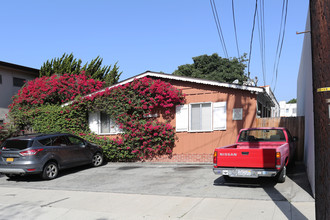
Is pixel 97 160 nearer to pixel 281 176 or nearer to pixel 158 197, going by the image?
pixel 158 197

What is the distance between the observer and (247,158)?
756 cm

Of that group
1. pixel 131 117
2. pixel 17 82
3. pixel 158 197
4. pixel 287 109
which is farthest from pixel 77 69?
pixel 287 109

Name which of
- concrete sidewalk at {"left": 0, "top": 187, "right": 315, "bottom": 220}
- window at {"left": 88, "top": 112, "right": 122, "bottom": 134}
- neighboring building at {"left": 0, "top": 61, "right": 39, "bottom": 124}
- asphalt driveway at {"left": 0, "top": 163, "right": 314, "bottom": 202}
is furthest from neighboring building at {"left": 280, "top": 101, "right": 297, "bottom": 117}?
concrete sidewalk at {"left": 0, "top": 187, "right": 315, "bottom": 220}

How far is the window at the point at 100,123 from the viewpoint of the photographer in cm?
1507

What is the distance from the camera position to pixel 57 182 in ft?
33.4

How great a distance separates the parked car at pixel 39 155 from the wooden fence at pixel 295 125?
7.90 metres

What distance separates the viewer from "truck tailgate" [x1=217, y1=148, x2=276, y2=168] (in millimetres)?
7336

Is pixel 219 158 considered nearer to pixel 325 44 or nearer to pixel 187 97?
pixel 325 44

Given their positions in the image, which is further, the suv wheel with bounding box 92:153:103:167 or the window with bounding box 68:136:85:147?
the suv wheel with bounding box 92:153:103:167

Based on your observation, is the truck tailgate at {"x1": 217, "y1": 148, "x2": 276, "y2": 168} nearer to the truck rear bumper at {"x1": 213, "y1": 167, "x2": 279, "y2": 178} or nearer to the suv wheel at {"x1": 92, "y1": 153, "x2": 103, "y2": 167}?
the truck rear bumper at {"x1": 213, "y1": 167, "x2": 279, "y2": 178}

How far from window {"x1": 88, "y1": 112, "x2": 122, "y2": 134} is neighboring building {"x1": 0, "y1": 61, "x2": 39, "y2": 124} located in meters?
6.06

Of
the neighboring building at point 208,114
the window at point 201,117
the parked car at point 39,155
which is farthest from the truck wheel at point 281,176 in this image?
the parked car at point 39,155

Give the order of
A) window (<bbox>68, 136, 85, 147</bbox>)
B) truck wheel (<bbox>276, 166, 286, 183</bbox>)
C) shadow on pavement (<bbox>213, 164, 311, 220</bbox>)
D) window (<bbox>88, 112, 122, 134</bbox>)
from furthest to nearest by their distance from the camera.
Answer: window (<bbox>88, 112, 122, 134</bbox>), window (<bbox>68, 136, 85, 147</bbox>), truck wheel (<bbox>276, 166, 286, 183</bbox>), shadow on pavement (<bbox>213, 164, 311, 220</bbox>)

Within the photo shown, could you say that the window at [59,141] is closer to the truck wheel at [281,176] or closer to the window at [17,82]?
the truck wheel at [281,176]
